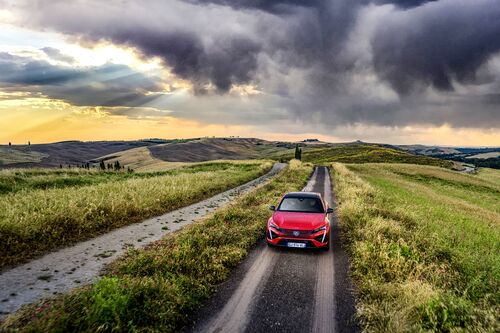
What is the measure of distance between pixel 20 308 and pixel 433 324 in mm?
Answer: 7790

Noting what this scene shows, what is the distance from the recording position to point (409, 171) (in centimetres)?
5684

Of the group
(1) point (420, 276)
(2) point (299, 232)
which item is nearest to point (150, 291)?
(2) point (299, 232)

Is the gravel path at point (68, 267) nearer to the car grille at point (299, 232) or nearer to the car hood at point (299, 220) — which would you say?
the car hood at point (299, 220)

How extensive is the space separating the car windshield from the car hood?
0.40 meters

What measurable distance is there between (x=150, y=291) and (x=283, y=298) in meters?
2.93

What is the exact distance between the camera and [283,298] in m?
6.88

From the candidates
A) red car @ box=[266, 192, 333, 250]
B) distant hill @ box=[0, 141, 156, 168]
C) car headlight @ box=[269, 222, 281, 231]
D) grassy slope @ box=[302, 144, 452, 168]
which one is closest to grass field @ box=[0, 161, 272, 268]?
car headlight @ box=[269, 222, 281, 231]

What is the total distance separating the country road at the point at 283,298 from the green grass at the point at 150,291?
1.44 feet

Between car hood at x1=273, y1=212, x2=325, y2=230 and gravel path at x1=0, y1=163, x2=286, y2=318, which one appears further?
car hood at x1=273, y1=212, x2=325, y2=230

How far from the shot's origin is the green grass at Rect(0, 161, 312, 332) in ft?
16.2

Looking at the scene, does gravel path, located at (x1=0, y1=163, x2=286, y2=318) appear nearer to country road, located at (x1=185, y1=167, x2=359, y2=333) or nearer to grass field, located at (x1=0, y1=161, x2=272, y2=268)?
grass field, located at (x1=0, y1=161, x2=272, y2=268)

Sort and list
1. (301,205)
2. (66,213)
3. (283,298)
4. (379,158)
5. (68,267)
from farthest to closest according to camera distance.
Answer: (379,158) → (301,205) → (66,213) → (68,267) → (283,298)

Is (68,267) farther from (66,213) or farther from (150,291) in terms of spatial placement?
(66,213)

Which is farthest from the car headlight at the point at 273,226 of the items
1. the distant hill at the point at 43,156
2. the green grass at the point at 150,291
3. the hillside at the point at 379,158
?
the distant hill at the point at 43,156
